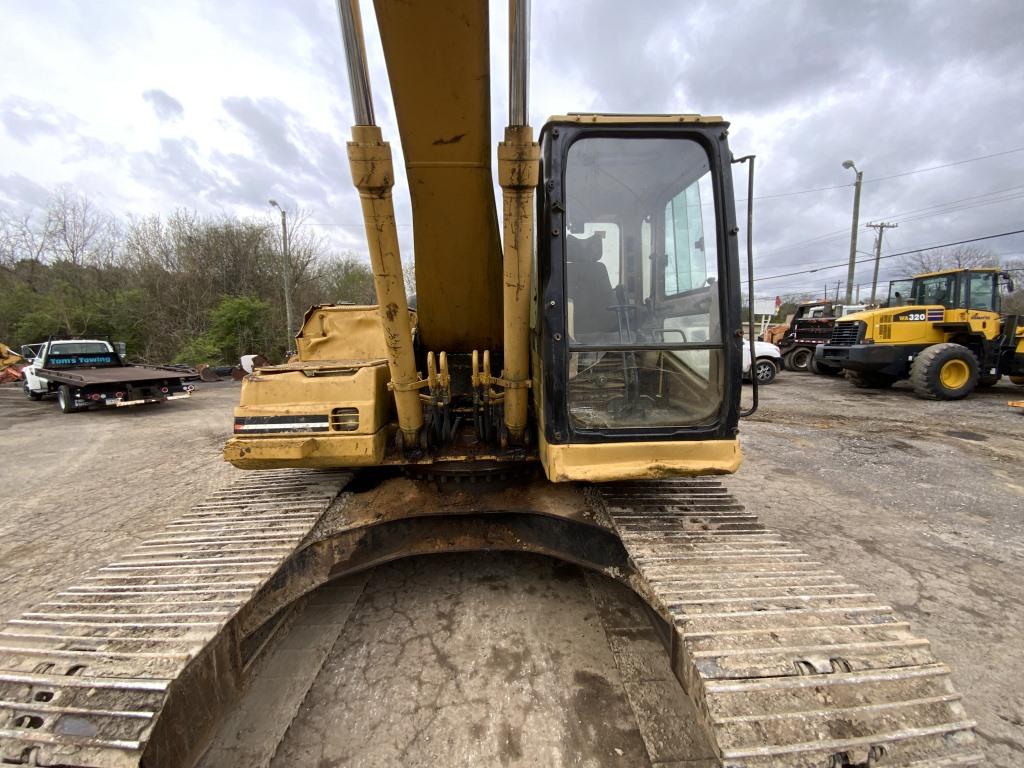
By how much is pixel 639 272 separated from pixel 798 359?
Result: 15.6 meters

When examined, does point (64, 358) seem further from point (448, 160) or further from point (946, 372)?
point (946, 372)

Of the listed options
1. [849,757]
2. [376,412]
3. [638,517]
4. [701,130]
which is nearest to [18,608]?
[376,412]

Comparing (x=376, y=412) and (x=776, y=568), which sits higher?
(x=376, y=412)

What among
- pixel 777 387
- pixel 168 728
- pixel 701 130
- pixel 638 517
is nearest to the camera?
pixel 168 728

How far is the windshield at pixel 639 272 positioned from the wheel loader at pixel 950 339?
9835mm

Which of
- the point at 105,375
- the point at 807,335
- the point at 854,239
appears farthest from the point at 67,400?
the point at 854,239

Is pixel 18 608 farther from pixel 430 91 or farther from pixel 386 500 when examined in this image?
pixel 430 91

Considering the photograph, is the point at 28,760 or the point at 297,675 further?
the point at 297,675

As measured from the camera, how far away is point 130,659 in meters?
1.50

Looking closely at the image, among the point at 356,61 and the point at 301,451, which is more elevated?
the point at 356,61

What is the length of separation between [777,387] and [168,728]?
1280 centimetres

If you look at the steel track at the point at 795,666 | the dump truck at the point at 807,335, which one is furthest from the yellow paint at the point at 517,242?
the dump truck at the point at 807,335

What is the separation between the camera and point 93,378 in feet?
30.2

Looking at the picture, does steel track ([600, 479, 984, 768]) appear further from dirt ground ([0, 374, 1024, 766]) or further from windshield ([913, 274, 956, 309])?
windshield ([913, 274, 956, 309])
